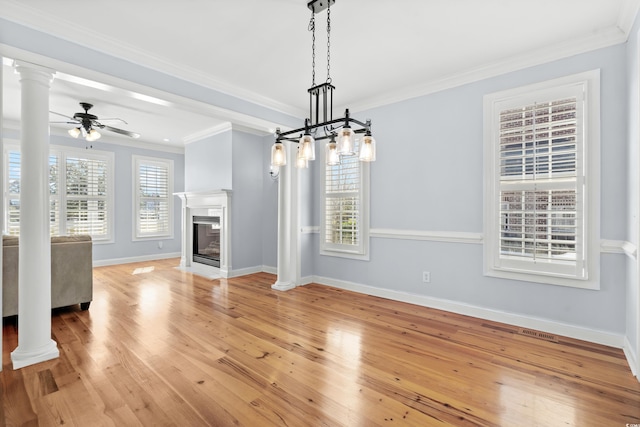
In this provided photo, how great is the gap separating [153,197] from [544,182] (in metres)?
7.64

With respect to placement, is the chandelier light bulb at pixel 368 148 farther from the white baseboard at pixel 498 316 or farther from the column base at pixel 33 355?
the column base at pixel 33 355

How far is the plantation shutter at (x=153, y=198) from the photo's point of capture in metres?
7.19

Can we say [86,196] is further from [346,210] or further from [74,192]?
[346,210]

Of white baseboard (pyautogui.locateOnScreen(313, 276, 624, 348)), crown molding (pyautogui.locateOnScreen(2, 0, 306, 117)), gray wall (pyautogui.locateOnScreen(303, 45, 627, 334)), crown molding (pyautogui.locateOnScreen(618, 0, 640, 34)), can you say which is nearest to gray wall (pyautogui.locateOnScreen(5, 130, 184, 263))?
crown molding (pyautogui.locateOnScreen(2, 0, 306, 117))

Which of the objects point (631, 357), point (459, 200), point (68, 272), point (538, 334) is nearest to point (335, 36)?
point (459, 200)

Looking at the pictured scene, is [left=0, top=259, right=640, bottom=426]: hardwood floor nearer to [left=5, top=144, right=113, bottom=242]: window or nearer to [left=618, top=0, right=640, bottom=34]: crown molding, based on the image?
[left=618, top=0, right=640, bottom=34]: crown molding

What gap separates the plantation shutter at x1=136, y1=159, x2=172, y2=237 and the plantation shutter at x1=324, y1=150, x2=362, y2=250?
4.82 meters

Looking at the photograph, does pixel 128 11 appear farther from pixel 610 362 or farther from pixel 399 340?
pixel 610 362

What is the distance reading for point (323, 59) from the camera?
318 cm

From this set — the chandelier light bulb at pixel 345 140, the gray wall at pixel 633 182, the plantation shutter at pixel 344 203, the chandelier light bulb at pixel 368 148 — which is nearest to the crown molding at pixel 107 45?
the plantation shutter at pixel 344 203

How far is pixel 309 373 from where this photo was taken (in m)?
2.28

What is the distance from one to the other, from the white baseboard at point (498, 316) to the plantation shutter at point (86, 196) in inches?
216

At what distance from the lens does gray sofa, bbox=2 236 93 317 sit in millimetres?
3320

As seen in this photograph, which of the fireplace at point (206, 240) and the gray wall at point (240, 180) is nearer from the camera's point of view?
the gray wall at point (240, 180)
